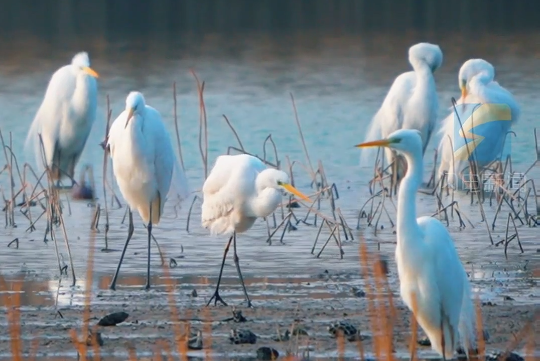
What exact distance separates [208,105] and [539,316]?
1137 centimetres

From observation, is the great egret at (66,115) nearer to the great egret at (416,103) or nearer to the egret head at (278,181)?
the great egret at (416,103)

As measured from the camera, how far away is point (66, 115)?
11172 millimetres

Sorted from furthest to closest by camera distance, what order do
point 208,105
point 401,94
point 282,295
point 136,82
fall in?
point 136,82, point 208,105, point 401,94, point 282,295

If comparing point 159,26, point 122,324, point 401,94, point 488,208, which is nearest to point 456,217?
point 488,208

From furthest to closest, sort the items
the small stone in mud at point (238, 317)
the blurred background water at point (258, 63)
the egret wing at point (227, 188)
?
the blurred background water at point (258, 63) < the egret wing at point (227, 188) < the small stone in mud at point (238, 317)

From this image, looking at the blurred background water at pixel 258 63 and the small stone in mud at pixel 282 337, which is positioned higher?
the blurred background water at pixel 258 63

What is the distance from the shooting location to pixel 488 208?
30.9 ft

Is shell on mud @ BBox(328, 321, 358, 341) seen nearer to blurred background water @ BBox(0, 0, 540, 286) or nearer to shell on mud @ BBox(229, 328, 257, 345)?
shell on mud @ BBox(229, 328, 257, 345)

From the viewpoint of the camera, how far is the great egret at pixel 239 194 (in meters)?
6.37

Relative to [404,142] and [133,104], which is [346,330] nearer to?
[404,142]

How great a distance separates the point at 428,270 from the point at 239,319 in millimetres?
1116

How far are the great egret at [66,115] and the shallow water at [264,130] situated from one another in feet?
1.30

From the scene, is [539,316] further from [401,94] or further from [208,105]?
[208,105]

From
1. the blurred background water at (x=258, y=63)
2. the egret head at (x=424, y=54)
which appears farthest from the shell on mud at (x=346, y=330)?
the egret head at (x=424, y=54)
